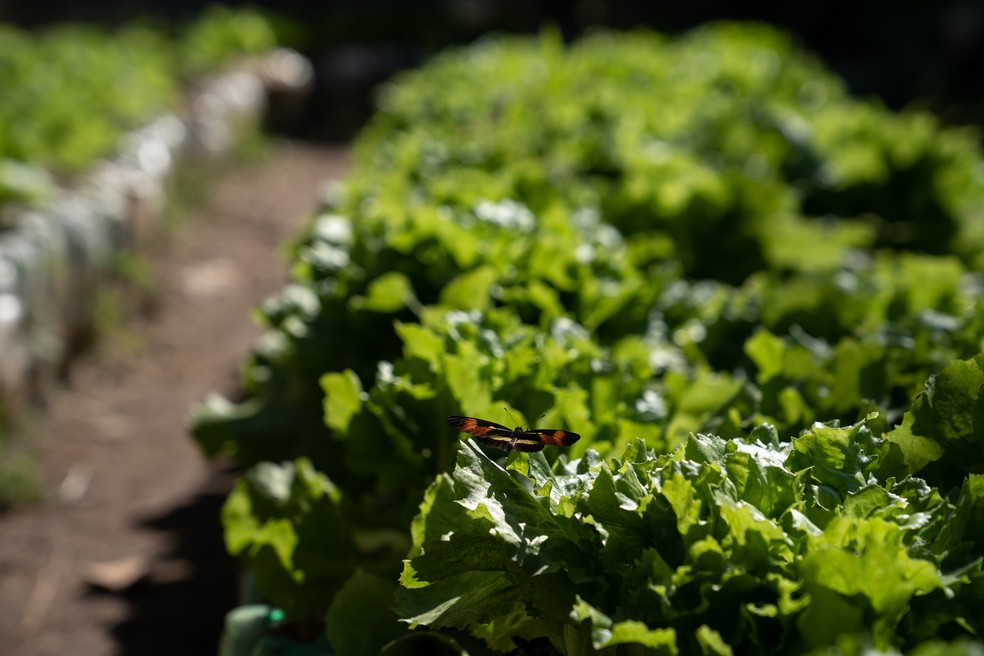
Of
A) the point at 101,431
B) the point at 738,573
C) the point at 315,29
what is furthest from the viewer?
the point at 315,29

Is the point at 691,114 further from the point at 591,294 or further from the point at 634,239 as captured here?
the point at 591,294

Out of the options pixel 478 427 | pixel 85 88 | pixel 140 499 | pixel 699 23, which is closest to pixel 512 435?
pixel 478 427

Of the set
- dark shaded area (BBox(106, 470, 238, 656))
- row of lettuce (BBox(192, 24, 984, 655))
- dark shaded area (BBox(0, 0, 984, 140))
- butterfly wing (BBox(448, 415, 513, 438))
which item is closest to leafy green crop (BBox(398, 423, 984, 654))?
row of lettuce (BBox(192, 24, 984, 655))

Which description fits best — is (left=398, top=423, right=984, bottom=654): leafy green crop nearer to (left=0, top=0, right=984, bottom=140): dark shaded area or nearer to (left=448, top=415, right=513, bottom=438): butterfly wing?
(left=448, top=415, right=513, bottom=438): butterfly wing

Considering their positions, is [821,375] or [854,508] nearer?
[854,508]

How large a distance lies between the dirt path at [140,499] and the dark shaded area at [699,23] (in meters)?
7.49

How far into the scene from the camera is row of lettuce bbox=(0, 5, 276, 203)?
6949 millimetres

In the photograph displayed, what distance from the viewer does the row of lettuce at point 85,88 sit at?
22.8ft

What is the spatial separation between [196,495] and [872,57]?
652 inches

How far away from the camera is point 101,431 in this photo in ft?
18.7

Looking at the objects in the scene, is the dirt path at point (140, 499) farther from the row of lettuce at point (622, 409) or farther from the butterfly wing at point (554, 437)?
the butterfly wing at point (554, 437)

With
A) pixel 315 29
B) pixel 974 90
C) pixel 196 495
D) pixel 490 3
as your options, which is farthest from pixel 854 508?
pixel 490 3

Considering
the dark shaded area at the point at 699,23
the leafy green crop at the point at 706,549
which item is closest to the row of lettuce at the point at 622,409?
the leafy green crop at the point at 706,549

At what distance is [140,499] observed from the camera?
16.8 ft
